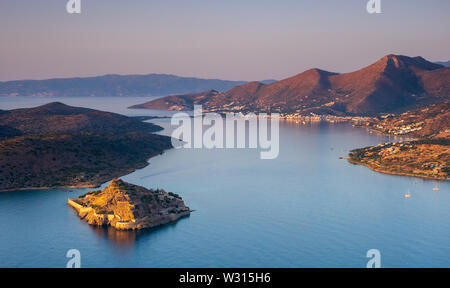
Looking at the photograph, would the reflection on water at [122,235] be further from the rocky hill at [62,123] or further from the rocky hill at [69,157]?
the rocky hill at [62,123]

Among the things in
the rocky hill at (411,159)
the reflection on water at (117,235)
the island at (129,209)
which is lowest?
the reflection on water at (117,235)

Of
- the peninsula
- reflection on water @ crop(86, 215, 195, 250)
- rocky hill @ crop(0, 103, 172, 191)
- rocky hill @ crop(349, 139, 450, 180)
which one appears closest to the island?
reflection on water @ crop(86, 215, 195, 250)

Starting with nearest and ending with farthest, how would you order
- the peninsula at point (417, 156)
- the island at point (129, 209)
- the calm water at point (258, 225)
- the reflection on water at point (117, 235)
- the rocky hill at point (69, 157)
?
the calm water at point (258, 225), the reflection on water at point (117, 235), the island at point (129, 209), the rocky hill at point (69, 157), the peninsula at point (417, 156)

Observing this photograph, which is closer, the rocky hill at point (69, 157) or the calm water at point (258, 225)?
the calm water at point (258, 225)

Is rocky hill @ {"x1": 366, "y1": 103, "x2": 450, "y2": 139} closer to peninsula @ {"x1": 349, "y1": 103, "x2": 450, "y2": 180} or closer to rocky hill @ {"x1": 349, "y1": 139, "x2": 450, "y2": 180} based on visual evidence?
peninsula @ {"x1": 349, "y1": 103, "x2": 450, "y2": 180}

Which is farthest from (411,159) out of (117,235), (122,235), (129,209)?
(117,235)

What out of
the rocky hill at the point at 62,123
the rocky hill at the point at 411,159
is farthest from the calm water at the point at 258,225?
the rocky hill at the point at 62,123

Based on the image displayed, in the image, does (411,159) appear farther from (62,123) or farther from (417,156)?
(62,123)
